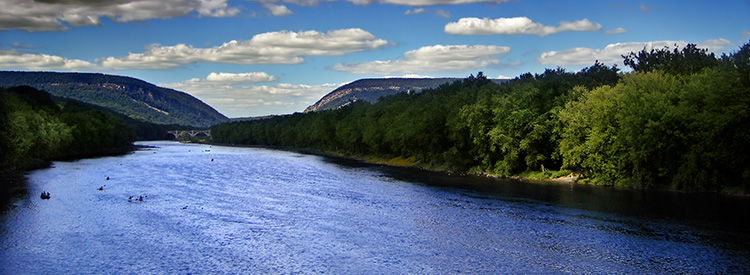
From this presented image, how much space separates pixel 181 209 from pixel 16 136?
5408 centimetres

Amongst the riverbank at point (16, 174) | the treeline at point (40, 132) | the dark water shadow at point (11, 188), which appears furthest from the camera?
the treeline at point (40, 132)

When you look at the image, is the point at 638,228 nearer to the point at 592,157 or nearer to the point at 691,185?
the point at 691,185

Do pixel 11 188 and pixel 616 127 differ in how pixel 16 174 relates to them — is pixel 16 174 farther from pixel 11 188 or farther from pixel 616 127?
pixel 616 127

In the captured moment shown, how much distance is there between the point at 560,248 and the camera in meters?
45.8

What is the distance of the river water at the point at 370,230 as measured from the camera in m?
41.3

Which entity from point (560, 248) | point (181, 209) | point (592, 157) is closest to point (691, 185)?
point (592, 157)

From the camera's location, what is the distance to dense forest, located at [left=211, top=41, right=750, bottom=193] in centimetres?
6894

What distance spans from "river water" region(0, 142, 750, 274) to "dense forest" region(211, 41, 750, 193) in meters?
5.16

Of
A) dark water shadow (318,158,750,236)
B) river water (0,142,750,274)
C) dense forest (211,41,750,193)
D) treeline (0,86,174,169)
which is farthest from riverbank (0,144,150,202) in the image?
dense forest (211,41,750,193)

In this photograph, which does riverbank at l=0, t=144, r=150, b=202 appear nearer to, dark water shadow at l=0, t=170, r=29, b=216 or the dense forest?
dark water shadow at l=0, t=170, r=29, b=216

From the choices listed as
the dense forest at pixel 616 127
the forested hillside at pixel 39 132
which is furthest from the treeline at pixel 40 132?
the dense forest at pixel 616 127

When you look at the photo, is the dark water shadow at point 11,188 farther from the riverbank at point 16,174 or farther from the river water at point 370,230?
the river water at point 370,230

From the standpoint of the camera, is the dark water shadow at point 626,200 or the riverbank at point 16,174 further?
the riverbank at point 16,174

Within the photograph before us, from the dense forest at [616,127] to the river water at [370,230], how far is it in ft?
16.9
